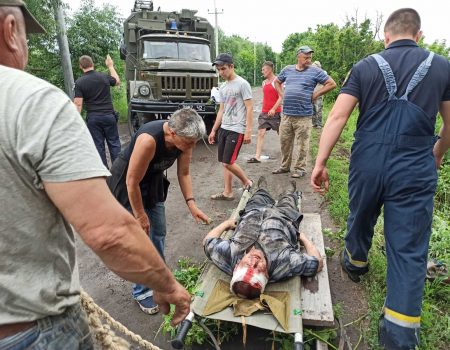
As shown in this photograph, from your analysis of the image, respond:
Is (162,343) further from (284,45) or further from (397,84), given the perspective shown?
(284,45)

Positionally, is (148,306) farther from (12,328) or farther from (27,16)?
(27,16)

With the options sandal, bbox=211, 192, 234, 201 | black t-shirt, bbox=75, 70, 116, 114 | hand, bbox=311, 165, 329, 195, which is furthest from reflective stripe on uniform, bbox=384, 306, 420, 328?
black t-shirt, bbox=75, 70, 116, 114

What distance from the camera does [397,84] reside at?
2.44 meters

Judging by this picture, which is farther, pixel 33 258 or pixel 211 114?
pixel 211 114

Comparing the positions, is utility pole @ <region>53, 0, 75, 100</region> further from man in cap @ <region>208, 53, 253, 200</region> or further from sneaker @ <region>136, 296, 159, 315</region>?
sneaker @ <region>136, 296, 159, 315</region>

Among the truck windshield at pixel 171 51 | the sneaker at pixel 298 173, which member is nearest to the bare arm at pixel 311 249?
the sneaker at pixel 298 173

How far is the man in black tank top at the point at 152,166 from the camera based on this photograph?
2.55 meters

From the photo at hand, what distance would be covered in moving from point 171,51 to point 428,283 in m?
7.81

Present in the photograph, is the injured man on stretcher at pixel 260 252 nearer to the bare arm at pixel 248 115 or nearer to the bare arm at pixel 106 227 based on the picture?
the bare arm at pixel 106 227

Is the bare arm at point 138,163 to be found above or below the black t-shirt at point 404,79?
below

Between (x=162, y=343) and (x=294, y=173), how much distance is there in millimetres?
4331

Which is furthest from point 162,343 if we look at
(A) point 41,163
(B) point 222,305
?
(A) point 41,163

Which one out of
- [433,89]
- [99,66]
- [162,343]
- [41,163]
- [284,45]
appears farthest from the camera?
[284,45]

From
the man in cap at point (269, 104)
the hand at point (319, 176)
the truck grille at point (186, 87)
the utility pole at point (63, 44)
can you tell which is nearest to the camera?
the hand at point (319, 176)
